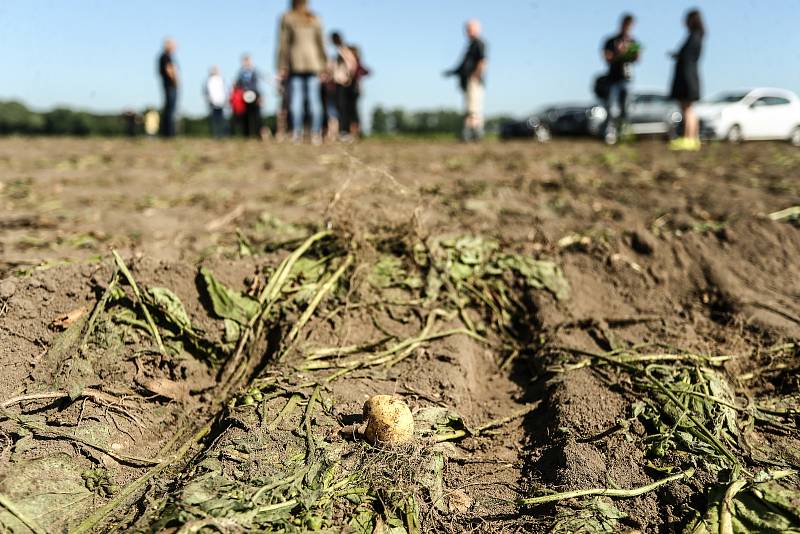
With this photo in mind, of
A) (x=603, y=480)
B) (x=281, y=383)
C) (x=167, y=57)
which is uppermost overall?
(x=167, y=57)

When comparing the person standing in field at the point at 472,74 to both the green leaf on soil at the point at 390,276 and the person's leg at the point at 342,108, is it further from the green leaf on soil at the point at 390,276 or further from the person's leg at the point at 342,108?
the green leaf on soil at the point at 390,276

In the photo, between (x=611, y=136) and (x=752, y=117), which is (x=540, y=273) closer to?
(x=611, y=136)

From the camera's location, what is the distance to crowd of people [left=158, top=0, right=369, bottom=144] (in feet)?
31.4

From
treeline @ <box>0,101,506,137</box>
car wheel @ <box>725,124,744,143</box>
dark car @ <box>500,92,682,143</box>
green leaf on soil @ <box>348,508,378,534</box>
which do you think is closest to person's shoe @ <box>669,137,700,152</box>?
dark car @ <box>500,92,682,143</box>

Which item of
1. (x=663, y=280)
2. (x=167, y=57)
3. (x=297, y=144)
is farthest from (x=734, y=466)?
(x=167, y=57)

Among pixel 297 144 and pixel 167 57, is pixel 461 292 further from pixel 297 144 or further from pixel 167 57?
pixel 167 57

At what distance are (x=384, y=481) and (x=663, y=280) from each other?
89.1 inches

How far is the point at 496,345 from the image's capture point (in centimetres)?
312

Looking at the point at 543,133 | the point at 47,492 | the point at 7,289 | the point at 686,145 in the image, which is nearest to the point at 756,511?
the point at 47,492

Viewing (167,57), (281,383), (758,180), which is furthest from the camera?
(167,57)

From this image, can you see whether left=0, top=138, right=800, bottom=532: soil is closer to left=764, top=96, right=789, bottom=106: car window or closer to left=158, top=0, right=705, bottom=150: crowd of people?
left=158, top=0, right=705, bottom=150: crowd of people

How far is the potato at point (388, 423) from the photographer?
214 centimetres

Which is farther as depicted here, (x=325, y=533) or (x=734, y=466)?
(x=734, y=466)

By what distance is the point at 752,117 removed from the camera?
14.7 meters
